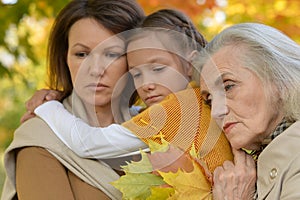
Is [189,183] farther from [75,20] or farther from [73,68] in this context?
[75,20]

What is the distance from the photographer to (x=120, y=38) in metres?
2.65

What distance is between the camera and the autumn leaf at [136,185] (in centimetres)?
229

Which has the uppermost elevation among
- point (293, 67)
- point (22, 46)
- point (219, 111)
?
point (293, 67)

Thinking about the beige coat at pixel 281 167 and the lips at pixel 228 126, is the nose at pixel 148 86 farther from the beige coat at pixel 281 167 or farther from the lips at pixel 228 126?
the beige coat at pixel 281 167

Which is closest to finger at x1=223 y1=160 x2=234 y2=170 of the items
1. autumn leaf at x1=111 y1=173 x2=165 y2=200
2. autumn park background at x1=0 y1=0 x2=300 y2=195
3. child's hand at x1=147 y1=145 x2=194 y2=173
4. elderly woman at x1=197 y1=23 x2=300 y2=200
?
elderly woman at x1=197 y1=23 x2=300 y2=200

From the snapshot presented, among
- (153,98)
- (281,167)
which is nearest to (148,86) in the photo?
(153,98)

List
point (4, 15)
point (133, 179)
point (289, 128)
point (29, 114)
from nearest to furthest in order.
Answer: point (289, 128)
point (133, 179)
point (29, 114)
point (4, 15)

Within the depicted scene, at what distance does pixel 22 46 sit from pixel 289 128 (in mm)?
2261

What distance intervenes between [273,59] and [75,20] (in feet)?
2.80

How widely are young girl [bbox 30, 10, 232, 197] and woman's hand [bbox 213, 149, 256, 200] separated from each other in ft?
0.19

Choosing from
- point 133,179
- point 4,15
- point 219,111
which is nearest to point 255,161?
point 219,111

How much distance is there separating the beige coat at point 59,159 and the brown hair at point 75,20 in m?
0.20

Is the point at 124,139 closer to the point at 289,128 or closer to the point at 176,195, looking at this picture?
the point at 176,195

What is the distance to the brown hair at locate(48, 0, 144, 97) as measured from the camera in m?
2.66
